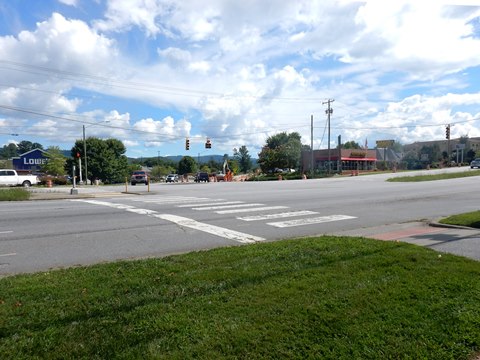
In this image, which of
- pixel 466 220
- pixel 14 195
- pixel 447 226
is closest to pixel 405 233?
pixel 447 226

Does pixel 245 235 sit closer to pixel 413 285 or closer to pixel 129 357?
pixel 413 285

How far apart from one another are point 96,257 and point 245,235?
357cm

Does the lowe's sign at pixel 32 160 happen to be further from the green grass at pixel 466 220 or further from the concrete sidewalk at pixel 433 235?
the green grass at pixel 466 220

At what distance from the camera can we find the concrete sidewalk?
25.1 ft

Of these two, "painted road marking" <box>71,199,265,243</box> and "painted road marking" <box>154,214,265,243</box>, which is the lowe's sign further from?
"painted road marking" <box>154,214,265,243</box>

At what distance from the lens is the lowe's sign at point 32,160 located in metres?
91.4

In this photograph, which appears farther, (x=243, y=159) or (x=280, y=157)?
(x=243, y=159)

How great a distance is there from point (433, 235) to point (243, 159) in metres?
137

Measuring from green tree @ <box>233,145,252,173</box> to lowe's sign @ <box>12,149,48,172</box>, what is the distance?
2732 inches

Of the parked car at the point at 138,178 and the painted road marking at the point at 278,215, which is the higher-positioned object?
the parked car at the point at 138,178

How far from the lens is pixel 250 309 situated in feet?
13.6

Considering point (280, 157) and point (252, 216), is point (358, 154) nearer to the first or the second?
point (280, 157)

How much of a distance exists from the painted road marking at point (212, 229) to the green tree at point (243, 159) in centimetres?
13199

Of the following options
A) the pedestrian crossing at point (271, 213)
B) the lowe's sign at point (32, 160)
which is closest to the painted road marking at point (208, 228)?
the pedestrian crossing at point (271, 213)
